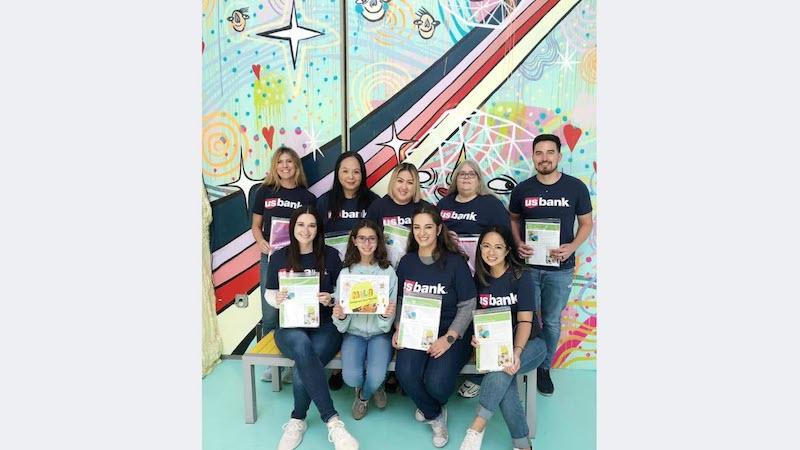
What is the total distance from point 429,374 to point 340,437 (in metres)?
0.68

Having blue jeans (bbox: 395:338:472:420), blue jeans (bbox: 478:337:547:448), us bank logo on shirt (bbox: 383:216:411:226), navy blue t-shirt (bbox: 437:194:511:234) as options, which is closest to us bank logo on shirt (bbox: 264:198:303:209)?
us bank logo on shirt (bbox: 383:216:411:226)

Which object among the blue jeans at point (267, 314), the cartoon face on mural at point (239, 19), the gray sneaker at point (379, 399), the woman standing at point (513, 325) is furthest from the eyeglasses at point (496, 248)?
the cartoon face on mural at point (239, 19)

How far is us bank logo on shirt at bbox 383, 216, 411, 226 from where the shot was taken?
4.18 m

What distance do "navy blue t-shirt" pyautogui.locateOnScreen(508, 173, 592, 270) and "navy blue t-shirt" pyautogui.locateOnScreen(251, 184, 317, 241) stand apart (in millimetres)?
1713

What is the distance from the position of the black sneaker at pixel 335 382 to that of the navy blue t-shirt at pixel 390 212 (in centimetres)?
126

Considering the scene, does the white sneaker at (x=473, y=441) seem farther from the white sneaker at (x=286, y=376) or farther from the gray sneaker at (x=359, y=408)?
the white sneaker at (x=286, y=376)

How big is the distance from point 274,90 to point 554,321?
2928 mm

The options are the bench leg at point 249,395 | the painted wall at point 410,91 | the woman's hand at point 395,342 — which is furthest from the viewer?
the painted wall at point 410,91

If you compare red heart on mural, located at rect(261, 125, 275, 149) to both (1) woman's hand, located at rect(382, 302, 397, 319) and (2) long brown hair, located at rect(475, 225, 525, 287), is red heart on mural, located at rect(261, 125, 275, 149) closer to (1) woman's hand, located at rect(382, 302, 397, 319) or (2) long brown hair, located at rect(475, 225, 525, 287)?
(1) woman's hand, located at rect(382, 302, 397, 319)

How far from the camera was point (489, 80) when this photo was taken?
4582 millimetres

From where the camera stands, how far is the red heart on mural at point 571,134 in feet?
15.0

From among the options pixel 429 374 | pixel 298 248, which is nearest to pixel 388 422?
pixel 429 374

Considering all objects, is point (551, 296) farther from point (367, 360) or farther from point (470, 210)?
point (367, 360)

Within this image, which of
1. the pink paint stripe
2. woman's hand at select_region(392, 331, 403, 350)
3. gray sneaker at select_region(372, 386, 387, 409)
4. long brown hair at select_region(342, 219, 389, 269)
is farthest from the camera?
the pink paint stripe
